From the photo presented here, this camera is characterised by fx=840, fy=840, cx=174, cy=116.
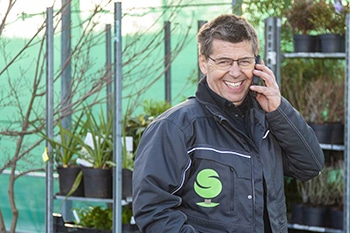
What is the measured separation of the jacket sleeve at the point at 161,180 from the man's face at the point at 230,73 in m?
0.20

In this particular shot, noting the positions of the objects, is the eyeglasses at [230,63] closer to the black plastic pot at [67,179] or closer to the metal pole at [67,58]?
the metal pole at [67,58]

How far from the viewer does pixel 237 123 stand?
2.38 meters

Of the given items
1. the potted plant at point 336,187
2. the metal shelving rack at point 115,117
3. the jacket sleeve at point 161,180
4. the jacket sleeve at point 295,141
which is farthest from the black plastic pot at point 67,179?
the jacket sleeve at point 161,180

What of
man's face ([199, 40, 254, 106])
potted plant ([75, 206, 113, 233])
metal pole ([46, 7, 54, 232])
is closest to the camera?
man's face ([199, 40, 254, 106])

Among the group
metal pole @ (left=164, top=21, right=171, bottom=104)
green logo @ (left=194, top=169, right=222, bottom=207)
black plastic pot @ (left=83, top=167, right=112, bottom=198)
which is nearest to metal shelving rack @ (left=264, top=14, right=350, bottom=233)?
metal pole @ (left=164, top=21, right=171, bottom=104)

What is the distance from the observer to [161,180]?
2230 millimetres

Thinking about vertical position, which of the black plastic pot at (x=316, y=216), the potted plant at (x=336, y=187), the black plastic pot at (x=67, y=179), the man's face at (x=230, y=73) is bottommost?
the black plastic pot at (x=316, y=216)

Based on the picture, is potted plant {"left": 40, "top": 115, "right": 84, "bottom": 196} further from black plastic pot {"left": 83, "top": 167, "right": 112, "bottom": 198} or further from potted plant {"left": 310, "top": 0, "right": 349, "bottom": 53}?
potted plant {"left": 310, "top": 0, "right": 349, "bottom": 53}

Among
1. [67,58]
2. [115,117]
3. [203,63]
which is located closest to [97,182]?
[115,117]

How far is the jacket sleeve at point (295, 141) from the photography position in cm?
243

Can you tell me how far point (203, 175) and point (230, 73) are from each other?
31cm

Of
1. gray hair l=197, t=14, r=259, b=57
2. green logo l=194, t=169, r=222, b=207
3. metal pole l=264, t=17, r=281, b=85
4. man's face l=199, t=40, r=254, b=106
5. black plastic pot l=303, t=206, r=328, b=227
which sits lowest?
black plastic pot l=303, t=206, r=328, b=227

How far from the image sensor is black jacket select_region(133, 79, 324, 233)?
2.23 m

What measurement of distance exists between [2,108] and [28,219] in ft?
5.88
